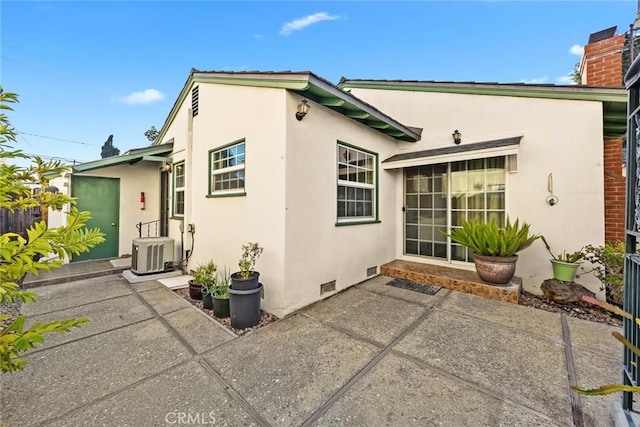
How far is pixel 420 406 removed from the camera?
7.04 ft

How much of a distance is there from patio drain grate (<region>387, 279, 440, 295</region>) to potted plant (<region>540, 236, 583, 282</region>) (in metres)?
2.02

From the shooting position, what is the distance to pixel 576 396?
88.2 inches

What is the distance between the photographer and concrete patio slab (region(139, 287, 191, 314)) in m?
4.23

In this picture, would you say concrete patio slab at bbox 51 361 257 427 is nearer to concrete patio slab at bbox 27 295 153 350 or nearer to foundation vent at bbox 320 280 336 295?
concrete patio slab at bbox 27 295 153 350

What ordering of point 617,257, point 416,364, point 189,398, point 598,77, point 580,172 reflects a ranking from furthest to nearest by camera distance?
1. point 598,77
2. point 580,172
3. point 617,257
4. point 416,364
5. point 189,398

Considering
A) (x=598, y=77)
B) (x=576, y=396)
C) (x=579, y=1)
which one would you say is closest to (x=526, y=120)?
(x=598, y=77)

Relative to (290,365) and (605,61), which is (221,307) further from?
(605,61)

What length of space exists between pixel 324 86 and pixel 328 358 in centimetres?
385

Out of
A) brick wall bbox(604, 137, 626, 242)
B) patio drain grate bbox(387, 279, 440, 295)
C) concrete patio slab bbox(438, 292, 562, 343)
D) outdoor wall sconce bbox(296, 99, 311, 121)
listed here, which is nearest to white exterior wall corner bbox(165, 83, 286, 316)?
outdoor wall sconce bbox(296, 99, 311, 121)

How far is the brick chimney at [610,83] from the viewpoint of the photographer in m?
4.92

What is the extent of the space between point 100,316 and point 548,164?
328 inches

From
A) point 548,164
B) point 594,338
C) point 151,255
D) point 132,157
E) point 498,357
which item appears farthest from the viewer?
point 132,157

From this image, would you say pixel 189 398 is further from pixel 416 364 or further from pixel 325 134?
pixel 325 134

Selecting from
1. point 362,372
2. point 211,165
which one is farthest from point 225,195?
point 362,372
